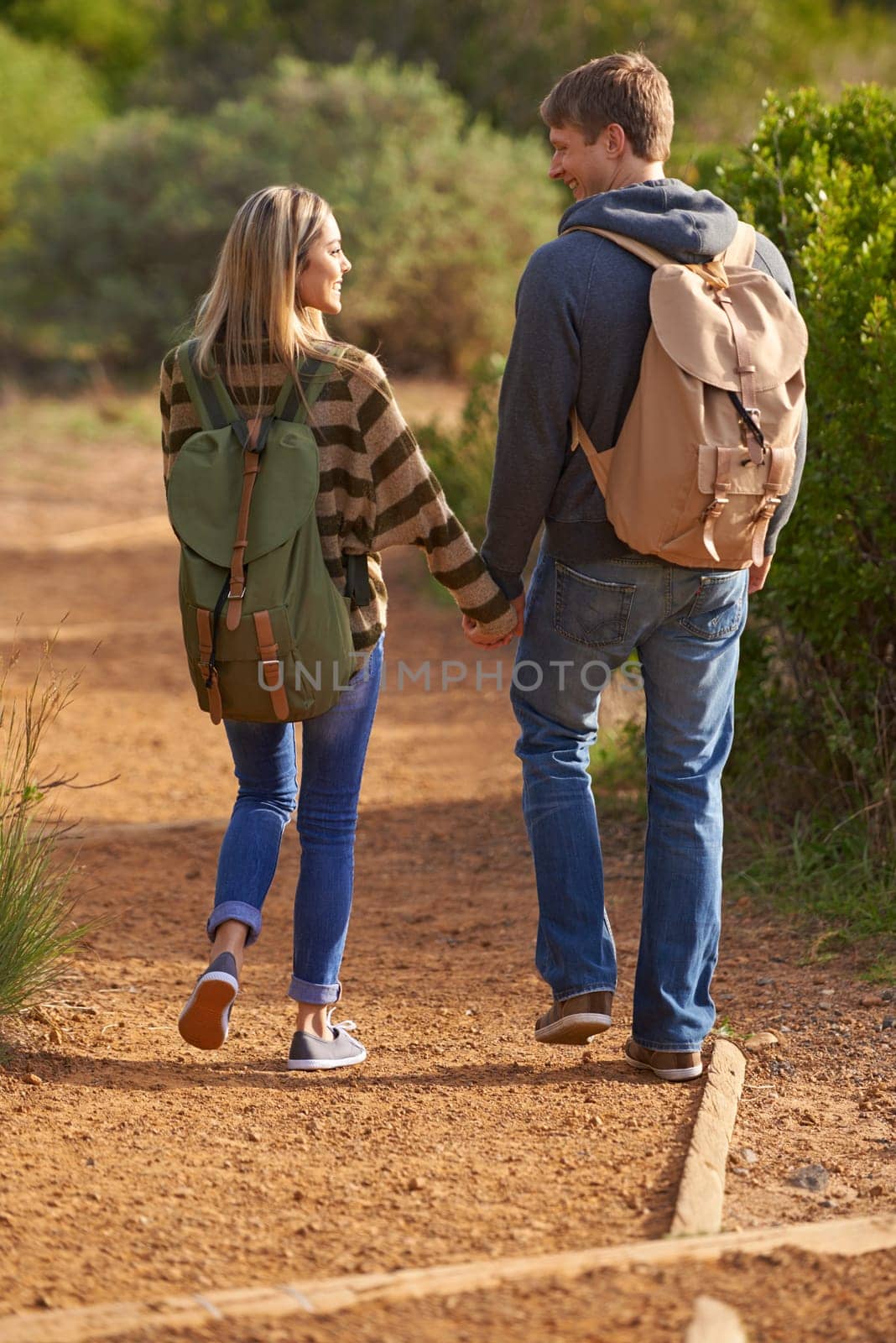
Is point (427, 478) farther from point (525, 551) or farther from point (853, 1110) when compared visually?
point (853, 1110)

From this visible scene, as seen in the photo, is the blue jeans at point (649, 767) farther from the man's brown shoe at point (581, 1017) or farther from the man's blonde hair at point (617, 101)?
the man's blonde hair at point (617, 101)

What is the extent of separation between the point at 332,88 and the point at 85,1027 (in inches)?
675

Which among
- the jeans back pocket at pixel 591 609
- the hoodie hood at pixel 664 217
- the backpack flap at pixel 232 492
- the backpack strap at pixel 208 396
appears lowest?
the jeans back pocket at pixel 591 609

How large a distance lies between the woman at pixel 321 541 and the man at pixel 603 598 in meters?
0.21

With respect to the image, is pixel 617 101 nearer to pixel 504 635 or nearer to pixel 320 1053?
pixel 504 635

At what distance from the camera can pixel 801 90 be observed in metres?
4.75

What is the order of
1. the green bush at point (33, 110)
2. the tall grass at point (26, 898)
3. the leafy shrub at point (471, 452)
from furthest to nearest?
1. the green bush at point (33, 110)
2. the leafy shrub at point (471, 452)
3. the tall grass at point (26, 898)

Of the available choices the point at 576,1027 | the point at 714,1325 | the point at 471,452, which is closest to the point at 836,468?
the point at 576,1027

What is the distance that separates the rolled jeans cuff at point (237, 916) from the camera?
321 centimetres

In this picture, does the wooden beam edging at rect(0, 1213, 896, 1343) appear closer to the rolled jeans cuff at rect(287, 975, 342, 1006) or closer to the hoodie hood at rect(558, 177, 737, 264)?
the rolled jeans cuff at rect(287, 975, 342, 1006)

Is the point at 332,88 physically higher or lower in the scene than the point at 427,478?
higher

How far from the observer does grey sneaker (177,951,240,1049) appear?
3.08m

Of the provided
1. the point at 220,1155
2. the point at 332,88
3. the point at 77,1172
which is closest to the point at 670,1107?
the point at 220,1155

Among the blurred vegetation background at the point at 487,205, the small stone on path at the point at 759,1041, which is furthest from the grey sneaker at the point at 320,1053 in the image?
the blurred vegetation background at the point at 487,205
